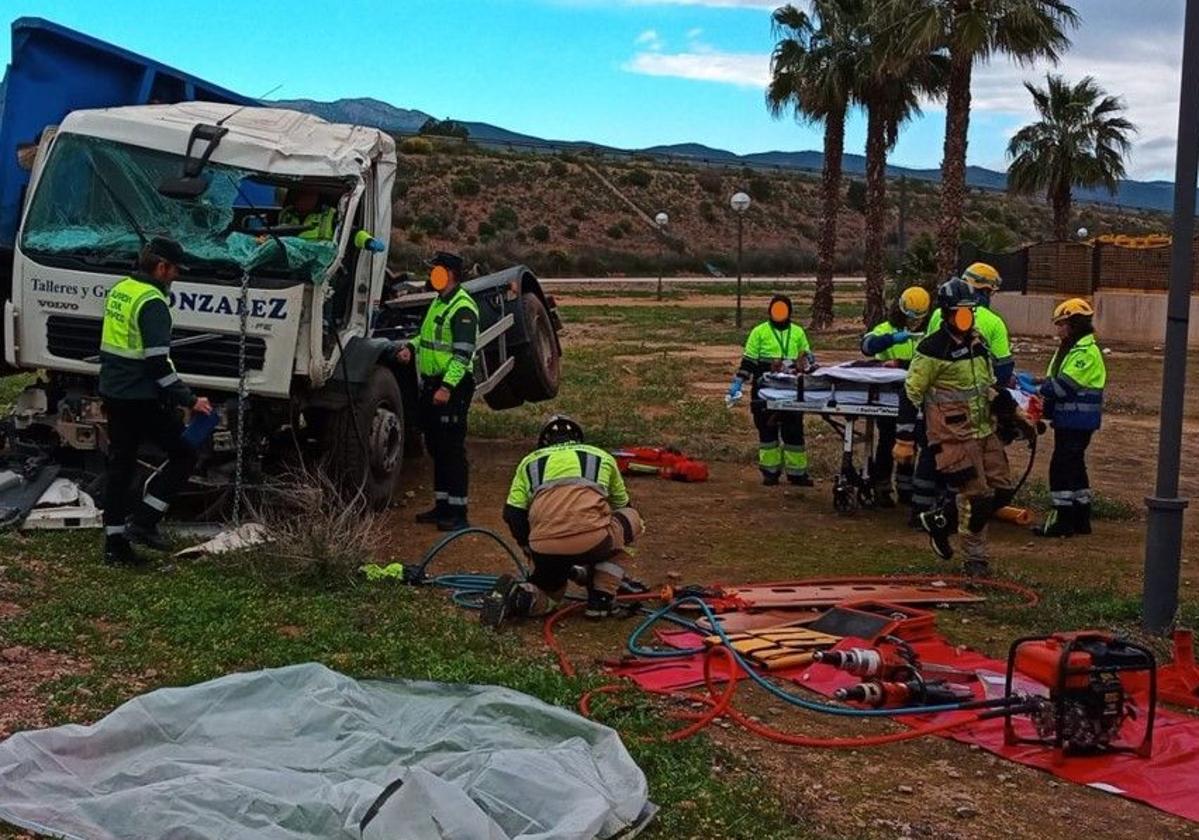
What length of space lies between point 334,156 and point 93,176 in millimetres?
1603

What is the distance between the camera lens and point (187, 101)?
36.8ft

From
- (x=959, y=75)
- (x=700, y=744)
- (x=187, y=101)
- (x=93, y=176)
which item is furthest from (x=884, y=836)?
(x=959, y=75)

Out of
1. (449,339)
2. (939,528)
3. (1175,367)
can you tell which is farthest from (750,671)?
(449,339)

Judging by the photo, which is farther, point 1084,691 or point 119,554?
point 119,554

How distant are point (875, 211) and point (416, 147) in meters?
49.6

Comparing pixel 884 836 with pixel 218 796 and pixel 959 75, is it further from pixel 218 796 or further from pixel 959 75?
pixel 959 75

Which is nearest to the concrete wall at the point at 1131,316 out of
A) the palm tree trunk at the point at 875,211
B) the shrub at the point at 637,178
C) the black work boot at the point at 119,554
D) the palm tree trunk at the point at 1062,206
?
the palm tree trunk at the point at 875,211

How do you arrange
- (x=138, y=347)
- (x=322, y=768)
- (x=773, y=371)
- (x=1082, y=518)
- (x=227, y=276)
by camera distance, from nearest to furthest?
(x=322, y=768) < (x=138, y=347) < (x=227, y=276) < (x=1082, y=518) < (x=773, y=371)

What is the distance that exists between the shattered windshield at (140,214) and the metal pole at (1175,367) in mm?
5152

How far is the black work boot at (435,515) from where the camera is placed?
989 cm

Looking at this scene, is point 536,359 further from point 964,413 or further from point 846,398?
point 964,413

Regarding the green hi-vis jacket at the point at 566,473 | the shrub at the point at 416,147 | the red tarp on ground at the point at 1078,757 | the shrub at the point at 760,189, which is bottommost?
the red tarp on ground at the point at 1078,757

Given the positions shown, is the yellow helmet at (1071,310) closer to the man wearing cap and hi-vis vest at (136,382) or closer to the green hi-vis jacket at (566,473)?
the green hi-vis jacket at (566,473)

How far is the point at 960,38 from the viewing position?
24.0m
